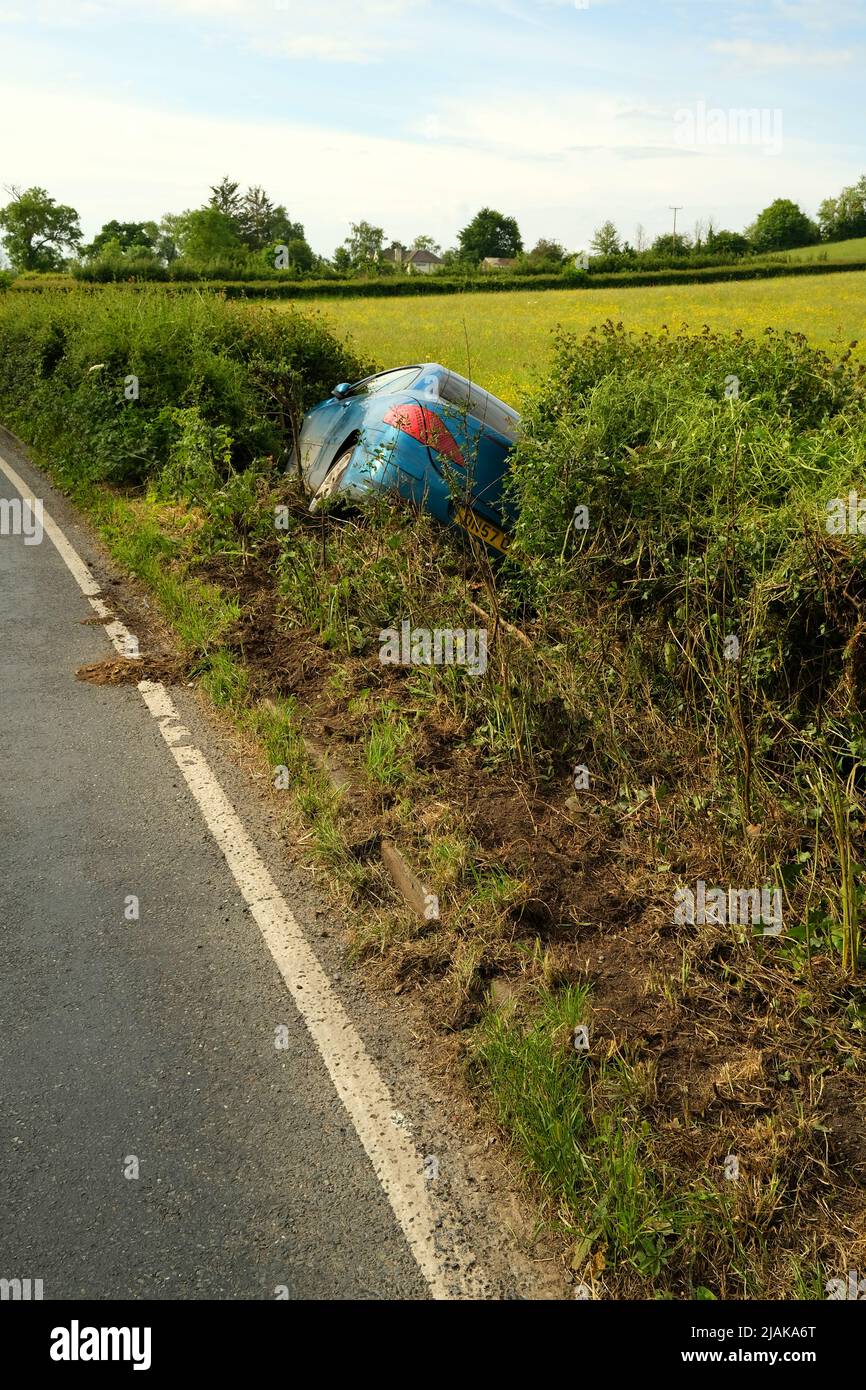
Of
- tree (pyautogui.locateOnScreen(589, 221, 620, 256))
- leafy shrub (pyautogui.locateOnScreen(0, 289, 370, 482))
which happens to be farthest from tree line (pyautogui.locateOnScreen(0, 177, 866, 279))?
leafy shrub (pyautogui.locateOnScreen(0, 289, 370, 482))

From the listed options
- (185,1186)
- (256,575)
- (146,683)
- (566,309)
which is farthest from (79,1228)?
(566,309)

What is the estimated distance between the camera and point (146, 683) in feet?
23.9

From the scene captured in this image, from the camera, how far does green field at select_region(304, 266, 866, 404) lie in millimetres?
24109

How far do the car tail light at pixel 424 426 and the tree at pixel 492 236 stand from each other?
110996mm

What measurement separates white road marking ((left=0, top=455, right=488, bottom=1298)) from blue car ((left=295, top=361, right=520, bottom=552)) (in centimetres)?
283

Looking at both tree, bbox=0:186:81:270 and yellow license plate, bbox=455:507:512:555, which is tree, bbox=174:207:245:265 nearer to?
tree, bbox=0:186:81:270

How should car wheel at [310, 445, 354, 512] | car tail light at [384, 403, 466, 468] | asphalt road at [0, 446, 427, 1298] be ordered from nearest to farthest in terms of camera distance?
1. asphalt road at [0, 446, 427, 1298]
2. car tail light at [384, 403, 466, 468]
3. car wheel at [310, 445, 354, 512]

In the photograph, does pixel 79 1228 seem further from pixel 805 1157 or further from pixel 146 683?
pixel 146 683

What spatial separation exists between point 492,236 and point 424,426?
375 ft

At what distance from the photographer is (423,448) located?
826cm

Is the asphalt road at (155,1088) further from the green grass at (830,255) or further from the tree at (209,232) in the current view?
the tree at (209,232)

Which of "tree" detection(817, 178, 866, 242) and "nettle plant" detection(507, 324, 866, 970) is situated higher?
"tree" detection(817, 178, 866, 242)

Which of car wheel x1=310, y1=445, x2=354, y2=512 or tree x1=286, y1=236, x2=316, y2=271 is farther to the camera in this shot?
tree x1=286, y1=236, x2=316, y2=271

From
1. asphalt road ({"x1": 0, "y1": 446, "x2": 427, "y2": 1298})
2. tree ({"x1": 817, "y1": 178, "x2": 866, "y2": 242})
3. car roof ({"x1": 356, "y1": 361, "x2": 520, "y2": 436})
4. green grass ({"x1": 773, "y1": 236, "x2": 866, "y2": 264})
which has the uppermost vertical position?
tree ({"x1": 817, "y1": 178, "x2": 866, "y2": 242})
